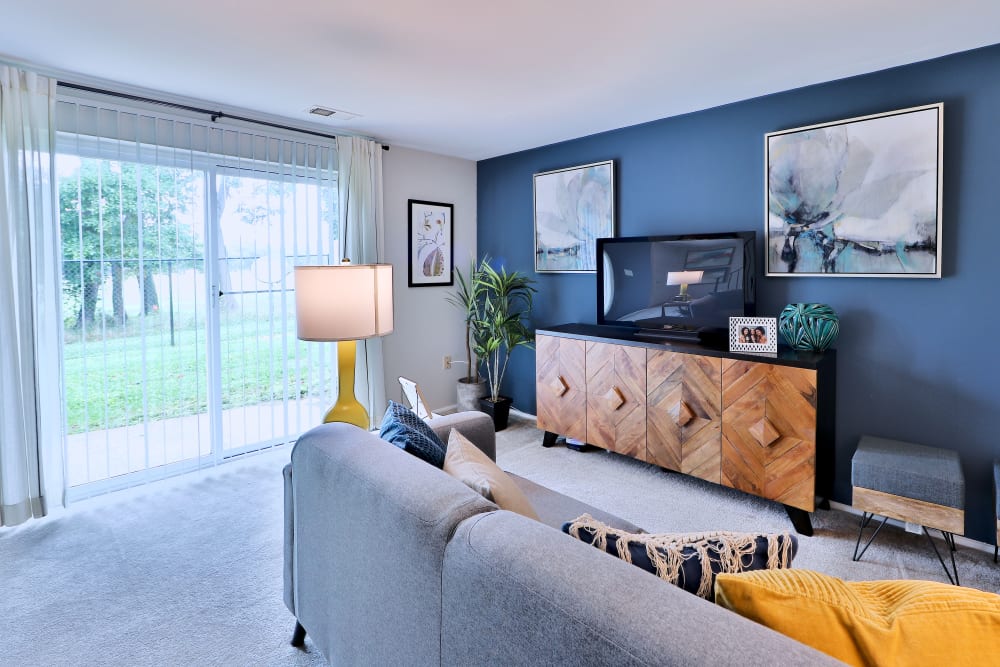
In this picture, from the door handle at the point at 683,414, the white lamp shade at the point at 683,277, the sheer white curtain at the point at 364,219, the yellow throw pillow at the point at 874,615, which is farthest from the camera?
the sheer white curtain at the point at 364,219

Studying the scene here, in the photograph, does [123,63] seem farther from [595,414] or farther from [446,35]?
[595,414]

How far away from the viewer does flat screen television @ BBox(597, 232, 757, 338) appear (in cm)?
314

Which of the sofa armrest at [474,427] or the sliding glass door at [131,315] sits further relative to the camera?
the sliding glass door at [131,315]

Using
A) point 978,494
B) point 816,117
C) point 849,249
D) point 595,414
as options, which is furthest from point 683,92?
point 978,494

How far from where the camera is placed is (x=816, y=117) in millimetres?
2941

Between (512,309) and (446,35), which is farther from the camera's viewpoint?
(512,309)

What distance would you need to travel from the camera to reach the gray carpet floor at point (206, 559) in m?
1.89

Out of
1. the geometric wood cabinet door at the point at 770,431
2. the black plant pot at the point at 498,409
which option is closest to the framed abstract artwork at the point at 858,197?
the geometric wood cabinet door at the point at 770,431

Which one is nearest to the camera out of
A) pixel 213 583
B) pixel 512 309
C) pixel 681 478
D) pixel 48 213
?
pixel 213 583

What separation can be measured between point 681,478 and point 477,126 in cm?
273

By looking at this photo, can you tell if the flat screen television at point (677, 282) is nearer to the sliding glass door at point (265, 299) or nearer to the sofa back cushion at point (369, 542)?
the sliding glass door at point (265, 299)

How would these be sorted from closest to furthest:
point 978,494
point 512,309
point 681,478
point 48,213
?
point 978,494 < point 48,213 < point 681,478 < point 512,309

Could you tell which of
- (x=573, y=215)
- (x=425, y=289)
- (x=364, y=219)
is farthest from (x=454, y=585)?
(x=425, y=289)

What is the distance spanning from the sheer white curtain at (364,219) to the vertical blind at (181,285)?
10 cm
